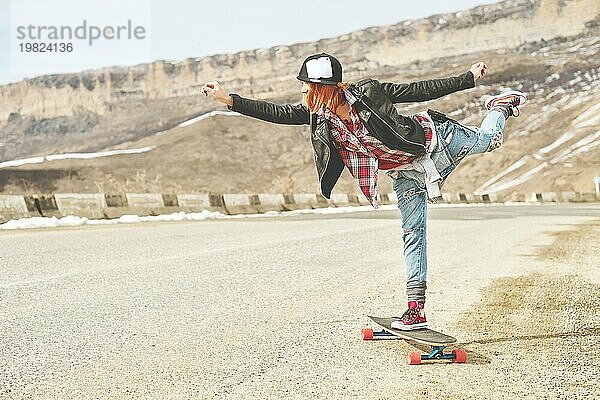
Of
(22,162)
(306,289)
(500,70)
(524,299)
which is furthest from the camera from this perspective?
(500,70)

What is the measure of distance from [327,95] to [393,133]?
0.44 metres

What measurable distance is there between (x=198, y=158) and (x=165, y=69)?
177 feet

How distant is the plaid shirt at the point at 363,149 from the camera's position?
481 centimetres

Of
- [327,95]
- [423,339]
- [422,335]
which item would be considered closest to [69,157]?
[327,95]

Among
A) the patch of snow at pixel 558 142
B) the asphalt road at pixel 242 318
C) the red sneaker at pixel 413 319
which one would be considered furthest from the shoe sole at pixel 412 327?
the patch of snow at pixel 558 142

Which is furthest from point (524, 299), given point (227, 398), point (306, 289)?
point (227, 398)

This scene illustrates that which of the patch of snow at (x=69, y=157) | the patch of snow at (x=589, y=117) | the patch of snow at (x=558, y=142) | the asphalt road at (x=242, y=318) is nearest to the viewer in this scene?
the asphalt road at (x=242, y=318)

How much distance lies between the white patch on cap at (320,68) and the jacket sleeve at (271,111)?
31 cm

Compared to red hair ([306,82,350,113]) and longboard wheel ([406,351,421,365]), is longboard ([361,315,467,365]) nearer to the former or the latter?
longboard wheel ([406,351,421,365])

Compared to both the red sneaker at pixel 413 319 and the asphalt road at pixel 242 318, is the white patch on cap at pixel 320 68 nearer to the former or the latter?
the red sneaker at pixel 413 319

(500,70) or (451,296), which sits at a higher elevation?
(500,70)

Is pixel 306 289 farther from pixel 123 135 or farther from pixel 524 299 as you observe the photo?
pixel 123 135

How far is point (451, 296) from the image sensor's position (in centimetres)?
696

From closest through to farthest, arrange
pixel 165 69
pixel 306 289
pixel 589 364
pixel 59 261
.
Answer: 1. pixel 589 364
2. pixel 306 289
3. pixel 59 261
4. pixel 165 69
